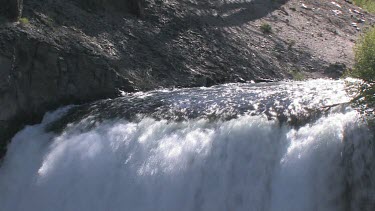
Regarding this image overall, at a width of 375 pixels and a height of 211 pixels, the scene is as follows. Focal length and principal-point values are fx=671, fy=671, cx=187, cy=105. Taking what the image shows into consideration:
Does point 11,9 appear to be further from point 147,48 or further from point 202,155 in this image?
point 202,155

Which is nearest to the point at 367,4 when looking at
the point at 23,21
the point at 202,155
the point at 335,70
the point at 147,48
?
the point at 335,70

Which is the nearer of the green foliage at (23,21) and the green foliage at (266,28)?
the green foliage at (23,21)

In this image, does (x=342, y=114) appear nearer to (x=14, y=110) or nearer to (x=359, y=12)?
(x=14, y=110)

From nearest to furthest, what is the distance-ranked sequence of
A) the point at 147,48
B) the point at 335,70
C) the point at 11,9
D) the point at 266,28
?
the point at 11,9 < the point at 147,48 < the point at 335,70 < the point at 266,28

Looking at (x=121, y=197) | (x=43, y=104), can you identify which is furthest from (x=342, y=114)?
(x=43, y=104)

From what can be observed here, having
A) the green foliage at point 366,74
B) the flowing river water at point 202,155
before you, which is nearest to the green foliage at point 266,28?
the flowing river water at point 202,155

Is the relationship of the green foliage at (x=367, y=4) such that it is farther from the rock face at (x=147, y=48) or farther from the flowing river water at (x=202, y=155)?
the flowing river water at (x=202, y=155)
